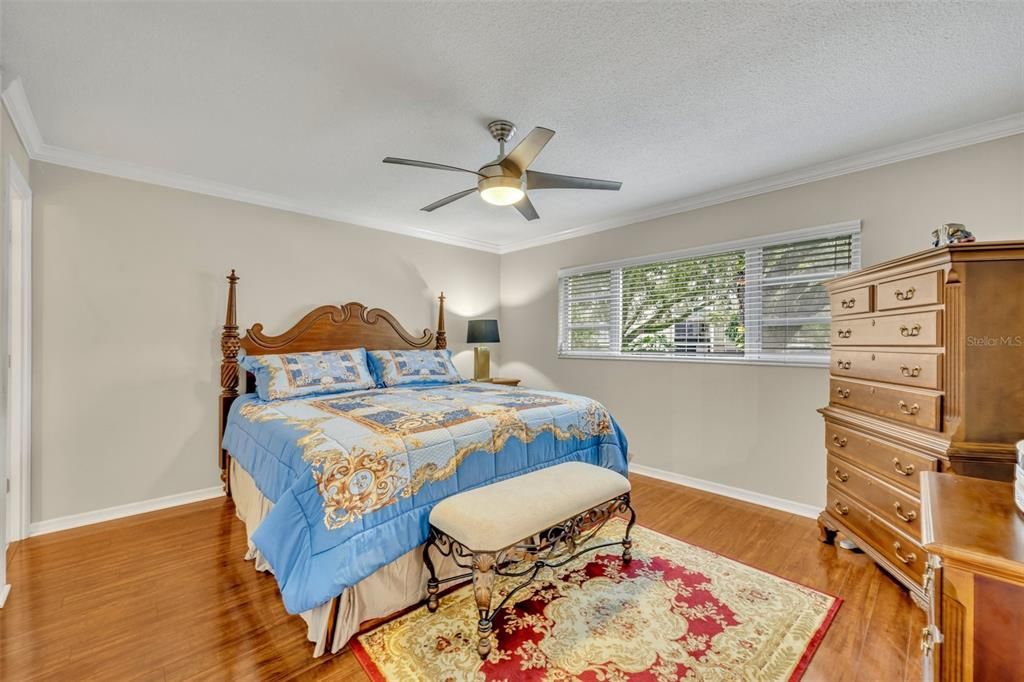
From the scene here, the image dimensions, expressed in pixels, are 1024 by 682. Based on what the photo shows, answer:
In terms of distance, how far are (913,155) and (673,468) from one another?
2.75 metres

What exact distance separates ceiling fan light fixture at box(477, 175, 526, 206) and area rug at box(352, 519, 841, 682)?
2.05 meters

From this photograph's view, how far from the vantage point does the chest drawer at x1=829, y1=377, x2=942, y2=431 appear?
1.81m

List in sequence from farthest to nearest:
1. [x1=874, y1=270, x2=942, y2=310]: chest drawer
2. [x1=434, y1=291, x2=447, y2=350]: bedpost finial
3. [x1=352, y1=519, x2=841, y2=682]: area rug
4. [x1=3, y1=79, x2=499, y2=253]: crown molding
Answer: [x1=434, y1=291, x2=447, y2=350]: bedpost finial
[x1=3, y1=79, x2=499, y2=253]: crown molding
[x1=874, y1=270, x2=942, y2=310]: chest drawer
[x1=352, y1=519, x2=841, y2=682]: area rug

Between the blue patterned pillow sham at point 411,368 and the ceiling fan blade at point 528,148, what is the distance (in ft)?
7.05

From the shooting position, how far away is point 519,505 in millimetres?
1827

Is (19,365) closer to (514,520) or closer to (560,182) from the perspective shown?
(514,520)

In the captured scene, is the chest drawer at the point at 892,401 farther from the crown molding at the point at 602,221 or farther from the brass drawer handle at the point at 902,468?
the crown molding at the point at 602,221

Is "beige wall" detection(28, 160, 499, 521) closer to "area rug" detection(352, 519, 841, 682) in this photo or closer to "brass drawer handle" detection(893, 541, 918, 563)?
"area rug" detection(352, 519, 841, 682)

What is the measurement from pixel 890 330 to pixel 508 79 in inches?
87.0

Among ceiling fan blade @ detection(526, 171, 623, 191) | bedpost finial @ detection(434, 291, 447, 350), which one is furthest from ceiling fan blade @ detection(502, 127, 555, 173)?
bedpost finial @ detection(434, 291, 447, 350)

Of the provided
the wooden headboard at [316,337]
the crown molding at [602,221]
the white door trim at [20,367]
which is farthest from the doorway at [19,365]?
the wooden headboard at [316,337]

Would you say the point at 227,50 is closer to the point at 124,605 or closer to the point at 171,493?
the point at 124,605

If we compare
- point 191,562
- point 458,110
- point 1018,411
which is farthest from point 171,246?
point 1018,411

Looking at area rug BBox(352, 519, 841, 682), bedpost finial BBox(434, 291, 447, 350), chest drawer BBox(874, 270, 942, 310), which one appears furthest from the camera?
bedpost finial BBox(434, 291, 447, 350)
